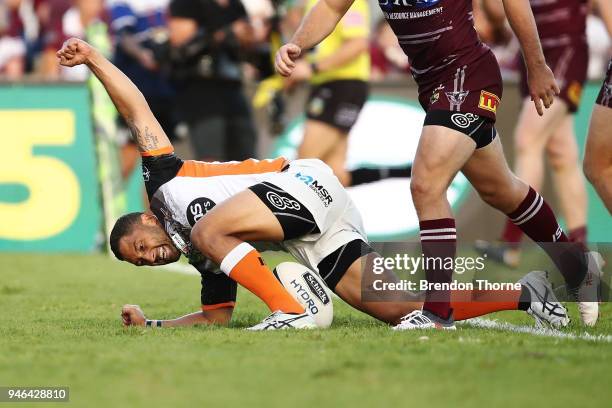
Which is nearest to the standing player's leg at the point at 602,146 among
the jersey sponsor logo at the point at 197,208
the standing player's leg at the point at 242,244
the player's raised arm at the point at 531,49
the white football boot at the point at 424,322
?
the player's raised arm at the point at 531,49

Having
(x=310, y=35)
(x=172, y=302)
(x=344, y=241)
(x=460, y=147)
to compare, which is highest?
(x=310, y=35)

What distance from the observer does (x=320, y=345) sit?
564cm

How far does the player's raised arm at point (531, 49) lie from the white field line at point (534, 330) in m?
1.13

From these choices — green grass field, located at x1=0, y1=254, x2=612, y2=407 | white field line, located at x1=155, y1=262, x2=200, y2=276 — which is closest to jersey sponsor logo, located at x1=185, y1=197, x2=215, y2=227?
green grass field, located at x1=0, y1=254, x2=612, y2=407

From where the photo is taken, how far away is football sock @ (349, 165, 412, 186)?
12.0m

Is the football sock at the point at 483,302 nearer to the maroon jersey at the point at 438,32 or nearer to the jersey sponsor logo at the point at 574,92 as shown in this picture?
the maroon jersey at the point at 438,32

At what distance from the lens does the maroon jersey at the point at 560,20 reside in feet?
33.6

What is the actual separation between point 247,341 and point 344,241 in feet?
3.81

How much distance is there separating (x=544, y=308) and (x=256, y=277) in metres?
1.49

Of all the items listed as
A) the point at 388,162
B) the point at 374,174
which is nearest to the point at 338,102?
the point at 374,174

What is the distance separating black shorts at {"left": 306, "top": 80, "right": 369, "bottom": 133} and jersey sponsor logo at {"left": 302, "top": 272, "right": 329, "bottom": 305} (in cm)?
502

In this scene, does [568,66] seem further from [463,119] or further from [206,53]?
[463,119]

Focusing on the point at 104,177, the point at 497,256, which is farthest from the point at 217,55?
the point at 497,256

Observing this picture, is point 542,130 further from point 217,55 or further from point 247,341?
point 247,341
